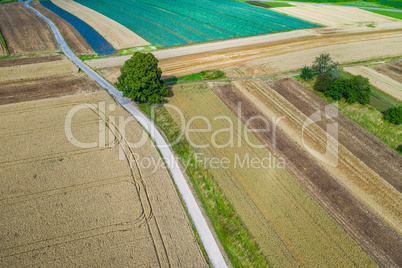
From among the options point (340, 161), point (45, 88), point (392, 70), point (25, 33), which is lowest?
point (340, 161)

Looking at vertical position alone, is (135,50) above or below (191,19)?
below

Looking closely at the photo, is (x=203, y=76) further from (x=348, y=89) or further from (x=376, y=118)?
(x=376, y=118)

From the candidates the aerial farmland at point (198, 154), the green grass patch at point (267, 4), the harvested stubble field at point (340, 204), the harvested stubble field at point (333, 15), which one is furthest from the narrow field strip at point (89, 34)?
the harvested stubble field at point (333, 15)

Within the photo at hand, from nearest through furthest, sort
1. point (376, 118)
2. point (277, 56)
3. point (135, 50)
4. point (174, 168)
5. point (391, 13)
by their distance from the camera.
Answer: point (174, 168) → point (376, 118) → point (277, 56) → point (135, 50) → point (391, 13)

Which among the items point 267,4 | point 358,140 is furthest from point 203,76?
point 267,4


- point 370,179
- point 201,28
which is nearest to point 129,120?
point 370,179

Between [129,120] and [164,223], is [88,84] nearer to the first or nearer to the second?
[129,120]
